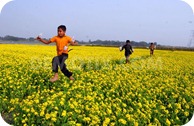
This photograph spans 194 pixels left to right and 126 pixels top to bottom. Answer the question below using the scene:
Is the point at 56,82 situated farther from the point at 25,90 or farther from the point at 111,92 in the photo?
the point at 111,92

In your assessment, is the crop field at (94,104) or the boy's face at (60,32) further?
the boy's face at (60,32)

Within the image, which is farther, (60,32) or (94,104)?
(60,32)

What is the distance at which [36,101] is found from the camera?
259 inches

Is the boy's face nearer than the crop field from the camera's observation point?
No

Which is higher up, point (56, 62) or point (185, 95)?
point (56, 62)

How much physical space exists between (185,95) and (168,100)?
0.78 meters

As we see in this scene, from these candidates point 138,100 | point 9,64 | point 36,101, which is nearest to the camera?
point 36,101

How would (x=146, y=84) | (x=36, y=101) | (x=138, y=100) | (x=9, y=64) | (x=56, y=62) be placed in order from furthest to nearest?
(x=9, y=64)
(x=146, y=84)
(x=56, y=62)
(x=138, y=100)
(x=36, y=101)

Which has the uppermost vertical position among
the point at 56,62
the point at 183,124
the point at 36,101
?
the point at 56,62

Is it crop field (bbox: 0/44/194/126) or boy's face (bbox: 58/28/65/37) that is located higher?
boy's face (bbox: 58/28/65/37)

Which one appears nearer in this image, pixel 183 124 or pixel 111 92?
pixel 183 124

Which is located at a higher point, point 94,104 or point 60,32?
point 60,32

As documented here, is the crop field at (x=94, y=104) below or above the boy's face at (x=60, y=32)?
below

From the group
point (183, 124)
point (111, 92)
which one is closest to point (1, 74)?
point (111, 92)
